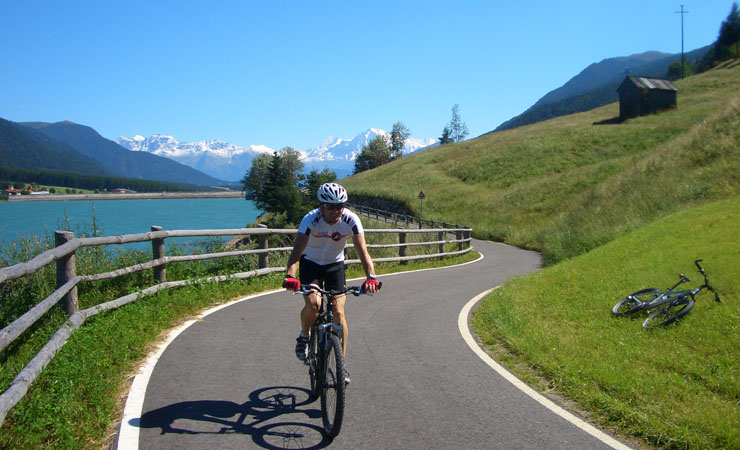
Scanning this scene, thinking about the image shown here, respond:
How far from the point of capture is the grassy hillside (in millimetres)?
21328

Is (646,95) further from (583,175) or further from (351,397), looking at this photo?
(351,397)

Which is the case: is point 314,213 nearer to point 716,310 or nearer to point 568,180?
point 716,310

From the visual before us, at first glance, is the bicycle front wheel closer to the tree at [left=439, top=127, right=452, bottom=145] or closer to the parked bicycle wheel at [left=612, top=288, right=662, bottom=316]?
the parked bicycle wheel at [left=612, top=288, right=662, bottom=316]

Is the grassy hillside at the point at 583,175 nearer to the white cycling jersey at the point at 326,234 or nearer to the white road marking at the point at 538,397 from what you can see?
the white road marking at the point at 538,397

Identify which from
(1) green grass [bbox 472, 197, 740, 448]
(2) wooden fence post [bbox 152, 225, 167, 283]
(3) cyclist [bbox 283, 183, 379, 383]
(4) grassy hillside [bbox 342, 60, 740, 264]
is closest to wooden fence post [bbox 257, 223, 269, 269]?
(2) wooden fence post [bbox 152, 225, 167, 283]

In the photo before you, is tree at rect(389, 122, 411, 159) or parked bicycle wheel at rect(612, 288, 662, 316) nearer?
parked bicycle wheel at rect(612, 288, 662, 316)

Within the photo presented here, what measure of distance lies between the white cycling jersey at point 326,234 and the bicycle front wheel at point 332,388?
2.91 ft

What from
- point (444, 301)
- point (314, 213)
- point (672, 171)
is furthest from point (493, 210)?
point (314, 213)

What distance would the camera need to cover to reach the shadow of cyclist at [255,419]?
4.17m

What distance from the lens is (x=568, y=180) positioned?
47.5 metres

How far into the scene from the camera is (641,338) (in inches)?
273

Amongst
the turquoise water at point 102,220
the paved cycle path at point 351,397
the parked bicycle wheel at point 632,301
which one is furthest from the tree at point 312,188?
the paved cycle path at point 351,397

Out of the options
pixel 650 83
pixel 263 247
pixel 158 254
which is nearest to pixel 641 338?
pixel 158 254

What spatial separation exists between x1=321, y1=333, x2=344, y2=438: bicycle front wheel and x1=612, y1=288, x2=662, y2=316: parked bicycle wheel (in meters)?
5.34
